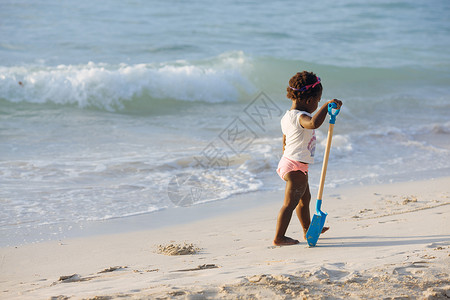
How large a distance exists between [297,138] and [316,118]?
31 centimetres

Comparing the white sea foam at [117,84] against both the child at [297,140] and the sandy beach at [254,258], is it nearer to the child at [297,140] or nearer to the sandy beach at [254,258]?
the sandy beach at [254,258]

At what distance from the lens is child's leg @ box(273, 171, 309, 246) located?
3758 millimetres

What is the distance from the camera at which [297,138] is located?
145 inches

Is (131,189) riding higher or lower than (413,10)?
lower

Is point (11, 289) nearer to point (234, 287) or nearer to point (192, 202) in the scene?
→ point (234, 287)

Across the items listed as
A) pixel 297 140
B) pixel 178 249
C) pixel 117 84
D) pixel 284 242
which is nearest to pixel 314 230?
pixel 284 242

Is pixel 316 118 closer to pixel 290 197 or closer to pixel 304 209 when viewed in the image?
pixel 290 197

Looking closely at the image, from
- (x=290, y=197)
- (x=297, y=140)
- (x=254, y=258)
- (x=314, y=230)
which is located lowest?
(x=254, y=258)

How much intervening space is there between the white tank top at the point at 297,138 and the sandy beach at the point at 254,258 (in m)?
0.65

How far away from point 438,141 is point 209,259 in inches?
224

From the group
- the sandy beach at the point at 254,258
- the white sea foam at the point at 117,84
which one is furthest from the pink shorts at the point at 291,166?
the white sea foam at the point at 117,84

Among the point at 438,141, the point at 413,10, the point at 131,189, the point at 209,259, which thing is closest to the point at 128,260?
the point at 209,259

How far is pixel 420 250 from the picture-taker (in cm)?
332

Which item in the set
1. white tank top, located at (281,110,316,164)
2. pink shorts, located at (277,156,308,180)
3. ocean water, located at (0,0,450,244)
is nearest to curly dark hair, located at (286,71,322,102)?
white tank top, located at (281,110,316,164)
